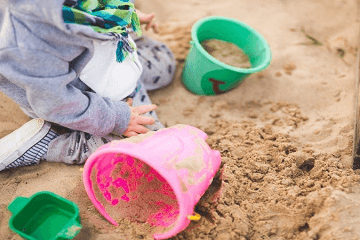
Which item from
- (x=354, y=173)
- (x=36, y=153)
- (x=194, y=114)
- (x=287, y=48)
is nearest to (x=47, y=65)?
(x=36, y=153)

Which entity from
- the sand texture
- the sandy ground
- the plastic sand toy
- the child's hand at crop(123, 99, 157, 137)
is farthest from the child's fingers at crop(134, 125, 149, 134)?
the sand texture

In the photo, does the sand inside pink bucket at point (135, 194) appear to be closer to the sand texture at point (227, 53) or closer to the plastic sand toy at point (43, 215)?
the plastic sand toy at point (43, 215)

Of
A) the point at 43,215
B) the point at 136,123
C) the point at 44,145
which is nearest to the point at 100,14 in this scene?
the point at 136,123

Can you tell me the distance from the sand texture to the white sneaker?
3.23ft

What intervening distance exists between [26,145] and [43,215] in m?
0.31

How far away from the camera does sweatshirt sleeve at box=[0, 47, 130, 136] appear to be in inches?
41.0

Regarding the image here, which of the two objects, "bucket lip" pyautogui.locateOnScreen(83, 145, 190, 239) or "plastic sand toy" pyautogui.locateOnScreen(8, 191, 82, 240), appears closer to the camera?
"bucket lip" pyautogui.locateOnScreen(83, 145, 190, 239)

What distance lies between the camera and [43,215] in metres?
1.18

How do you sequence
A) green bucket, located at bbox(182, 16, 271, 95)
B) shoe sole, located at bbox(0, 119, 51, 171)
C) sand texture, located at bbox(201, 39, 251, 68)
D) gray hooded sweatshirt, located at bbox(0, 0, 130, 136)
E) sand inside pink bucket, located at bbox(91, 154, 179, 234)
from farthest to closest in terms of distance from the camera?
sand texture, located at bbox(201, 39, 251, 68), green bucket, located at bbox(182, 16, 271, 95), shoe sole, located at bbox(0, 119, 51, 171), sand inside pink bucket, located at bbox(91, 154, 179, 234), gray hooded sweatshirt, located at bbox(0, 0, 130, 136)

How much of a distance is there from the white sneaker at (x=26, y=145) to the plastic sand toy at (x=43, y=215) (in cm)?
24

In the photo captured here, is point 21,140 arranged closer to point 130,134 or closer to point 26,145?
point 26,145

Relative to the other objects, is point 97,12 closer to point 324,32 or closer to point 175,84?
point 175,84

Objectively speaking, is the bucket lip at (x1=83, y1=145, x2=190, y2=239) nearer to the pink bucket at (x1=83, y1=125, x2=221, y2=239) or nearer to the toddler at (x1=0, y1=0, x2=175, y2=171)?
the pink bucket at (x1=83, y1=125, x2=221, y2=239)

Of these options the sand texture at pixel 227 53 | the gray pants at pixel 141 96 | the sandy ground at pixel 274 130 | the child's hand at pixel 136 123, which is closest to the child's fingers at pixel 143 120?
the child's hand at pixel 136 123
